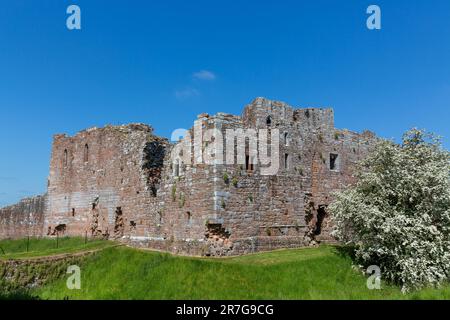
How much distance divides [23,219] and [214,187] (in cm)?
2874

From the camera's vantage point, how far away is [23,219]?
41250mm

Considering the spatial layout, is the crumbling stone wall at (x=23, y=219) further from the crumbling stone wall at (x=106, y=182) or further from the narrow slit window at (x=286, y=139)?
the narrow slit window at (x=286, y=139)

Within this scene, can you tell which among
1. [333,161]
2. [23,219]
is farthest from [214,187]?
[23,219]

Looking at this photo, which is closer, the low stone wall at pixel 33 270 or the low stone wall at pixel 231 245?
the low stone wall at pixel 231 245

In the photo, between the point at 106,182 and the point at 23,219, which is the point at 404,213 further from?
the point at 23,219

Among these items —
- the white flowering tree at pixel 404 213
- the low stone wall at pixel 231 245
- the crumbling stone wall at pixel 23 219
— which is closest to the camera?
the white flowering tree at pixel 404 213

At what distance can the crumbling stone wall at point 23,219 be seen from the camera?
39.3m

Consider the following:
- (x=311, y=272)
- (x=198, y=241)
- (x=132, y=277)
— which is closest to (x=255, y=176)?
(x=198, y=241)

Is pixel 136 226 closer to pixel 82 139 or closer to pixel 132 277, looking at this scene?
pixel 132 277

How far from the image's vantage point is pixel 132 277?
59.4 ft

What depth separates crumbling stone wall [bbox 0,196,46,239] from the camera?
1547 inches

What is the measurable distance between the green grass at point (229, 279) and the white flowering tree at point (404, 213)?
1.33m

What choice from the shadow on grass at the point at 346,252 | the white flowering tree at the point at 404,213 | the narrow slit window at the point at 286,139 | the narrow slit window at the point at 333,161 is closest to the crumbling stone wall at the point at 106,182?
the narrow slit window at the point at 286,139

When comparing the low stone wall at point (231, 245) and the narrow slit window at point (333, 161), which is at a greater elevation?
the narrow slit window at point (333, 161)
